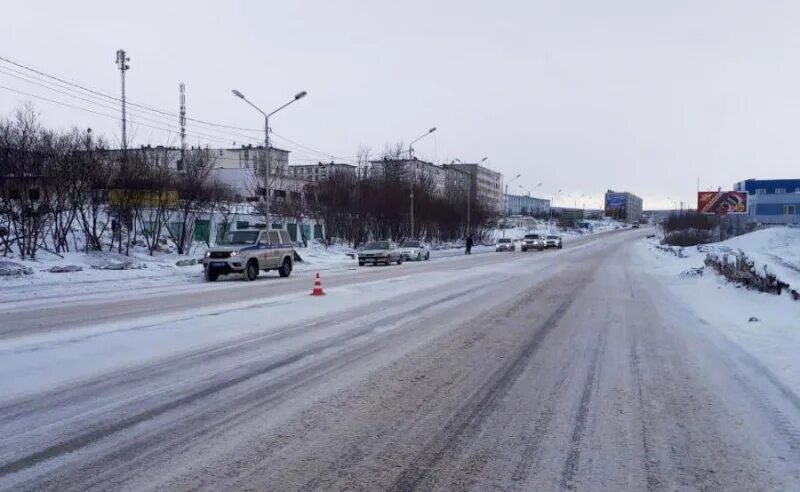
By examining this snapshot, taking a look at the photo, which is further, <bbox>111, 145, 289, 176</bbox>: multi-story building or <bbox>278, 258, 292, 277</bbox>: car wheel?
<bbox>111, 145, 289, 176</bbox>: multi-story building

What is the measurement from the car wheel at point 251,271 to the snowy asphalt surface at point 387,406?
1118cm

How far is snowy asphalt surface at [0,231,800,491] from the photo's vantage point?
175 inches

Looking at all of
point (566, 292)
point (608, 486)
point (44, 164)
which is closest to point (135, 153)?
point (44, 164)

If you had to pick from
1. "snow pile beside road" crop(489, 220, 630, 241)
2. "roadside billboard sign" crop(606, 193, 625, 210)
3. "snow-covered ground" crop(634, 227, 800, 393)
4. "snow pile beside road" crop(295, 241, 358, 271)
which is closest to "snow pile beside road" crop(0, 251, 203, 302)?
"snow pile beside road" crop(295, 241, 358, 271)

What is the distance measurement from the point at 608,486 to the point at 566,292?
14.3m

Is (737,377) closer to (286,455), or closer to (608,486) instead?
(608,486)

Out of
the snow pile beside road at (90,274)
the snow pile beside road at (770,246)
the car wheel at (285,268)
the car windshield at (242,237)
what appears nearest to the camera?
the snow pile beside road at (90,274)

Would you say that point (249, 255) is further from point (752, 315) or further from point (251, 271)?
point (752, 315)

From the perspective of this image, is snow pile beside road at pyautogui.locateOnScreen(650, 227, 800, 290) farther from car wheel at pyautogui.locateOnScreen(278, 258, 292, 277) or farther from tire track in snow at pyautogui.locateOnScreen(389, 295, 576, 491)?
tire track in snow at pyautogui.locateOnScreen(389, 295, 576, 491)

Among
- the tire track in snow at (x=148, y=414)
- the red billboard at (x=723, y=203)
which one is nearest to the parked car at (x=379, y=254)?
the tire track in snow at (x=148, y=414)

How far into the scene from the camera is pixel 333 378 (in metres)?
7.25

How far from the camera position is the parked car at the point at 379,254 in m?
36.1

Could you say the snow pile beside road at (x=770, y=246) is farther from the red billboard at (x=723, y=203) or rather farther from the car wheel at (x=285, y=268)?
the car wheel at (x=285, y=268)

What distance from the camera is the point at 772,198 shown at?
4003 inches
